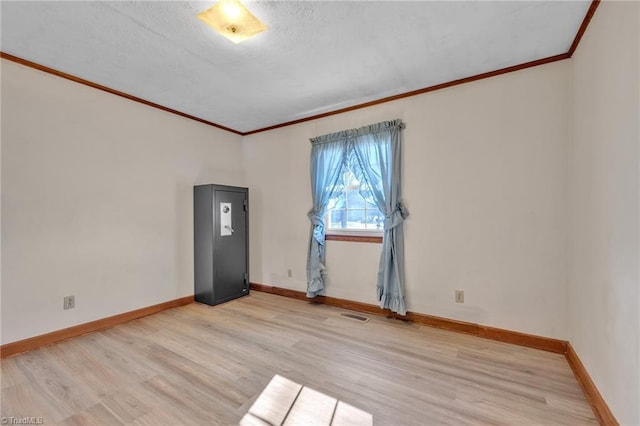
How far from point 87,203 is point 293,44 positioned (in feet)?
8.25

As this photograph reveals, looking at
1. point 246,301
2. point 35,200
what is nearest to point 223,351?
point 246,301

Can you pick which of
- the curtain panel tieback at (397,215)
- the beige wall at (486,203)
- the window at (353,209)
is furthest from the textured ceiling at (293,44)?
the curtain panel tieback at (397,215)

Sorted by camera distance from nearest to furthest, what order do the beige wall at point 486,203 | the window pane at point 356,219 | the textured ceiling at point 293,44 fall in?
→ the textured ceiling at point 293,44 → the beige wall at point 486,203 → the window pane at point 356,219

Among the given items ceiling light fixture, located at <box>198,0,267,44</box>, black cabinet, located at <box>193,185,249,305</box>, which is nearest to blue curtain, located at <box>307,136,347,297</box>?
black cabinet, located at <box>193,185,249,305</box>

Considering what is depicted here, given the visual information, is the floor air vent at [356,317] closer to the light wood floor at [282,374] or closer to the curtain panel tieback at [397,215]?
the light wood floor at [282,374]

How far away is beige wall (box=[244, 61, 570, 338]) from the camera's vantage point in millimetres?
2339

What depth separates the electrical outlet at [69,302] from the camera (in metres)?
2.60

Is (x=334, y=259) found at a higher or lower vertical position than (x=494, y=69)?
lower

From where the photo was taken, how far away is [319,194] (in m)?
3.62

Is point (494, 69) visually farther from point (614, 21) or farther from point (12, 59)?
point (12, 59)

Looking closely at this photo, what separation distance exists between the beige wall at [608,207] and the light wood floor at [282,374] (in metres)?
0.38

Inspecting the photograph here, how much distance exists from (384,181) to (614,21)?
1.96 m

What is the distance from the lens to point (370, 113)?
3305mm

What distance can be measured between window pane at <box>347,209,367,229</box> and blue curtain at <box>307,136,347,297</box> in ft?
1.09
